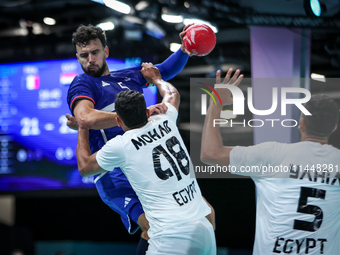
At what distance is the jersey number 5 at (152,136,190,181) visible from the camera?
2.86 meters

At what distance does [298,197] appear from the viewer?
3186 mm

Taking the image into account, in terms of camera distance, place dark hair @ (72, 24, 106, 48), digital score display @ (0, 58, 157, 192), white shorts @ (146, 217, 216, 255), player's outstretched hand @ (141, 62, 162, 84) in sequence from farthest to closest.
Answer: digital score display @ (0, 58, 157, 192) → player's outstretched hand @ (141, 62, 162, 84) → dark hair @ (72, 24, 106, 48) → white shorts @ (146, 217, 216, 255)

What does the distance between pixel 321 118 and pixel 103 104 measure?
6.21 ft

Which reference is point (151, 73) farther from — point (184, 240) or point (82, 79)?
point (184, 240)

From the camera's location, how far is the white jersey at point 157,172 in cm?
284

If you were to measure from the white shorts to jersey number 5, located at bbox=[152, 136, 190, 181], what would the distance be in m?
0.36

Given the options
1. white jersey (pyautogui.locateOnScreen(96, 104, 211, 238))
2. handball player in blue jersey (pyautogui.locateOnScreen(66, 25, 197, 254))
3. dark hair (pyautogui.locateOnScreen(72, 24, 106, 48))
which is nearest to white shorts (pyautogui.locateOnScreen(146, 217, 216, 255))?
white jersey (pyautogui.locateOnScreen(96, 104, 211, 238))

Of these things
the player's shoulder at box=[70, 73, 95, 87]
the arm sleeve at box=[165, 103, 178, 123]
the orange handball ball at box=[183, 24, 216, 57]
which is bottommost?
the arm sleeve at box=[165, 103, 178, 123]

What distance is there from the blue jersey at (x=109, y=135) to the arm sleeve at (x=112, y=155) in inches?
21.9

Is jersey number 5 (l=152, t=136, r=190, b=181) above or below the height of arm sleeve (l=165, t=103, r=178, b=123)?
below

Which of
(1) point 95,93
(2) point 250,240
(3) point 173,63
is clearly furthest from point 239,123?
(1) point 95,93

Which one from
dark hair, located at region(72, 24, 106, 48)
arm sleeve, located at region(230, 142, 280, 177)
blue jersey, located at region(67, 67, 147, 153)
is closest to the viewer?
arm sleeve, located at region(230, 142, 280, 177)

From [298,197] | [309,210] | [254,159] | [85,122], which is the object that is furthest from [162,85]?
[309,210]

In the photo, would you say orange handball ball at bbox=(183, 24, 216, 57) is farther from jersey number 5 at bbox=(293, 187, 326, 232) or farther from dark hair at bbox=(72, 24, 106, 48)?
jersey number 5 at bbox=(293, 187, 326, 232)
